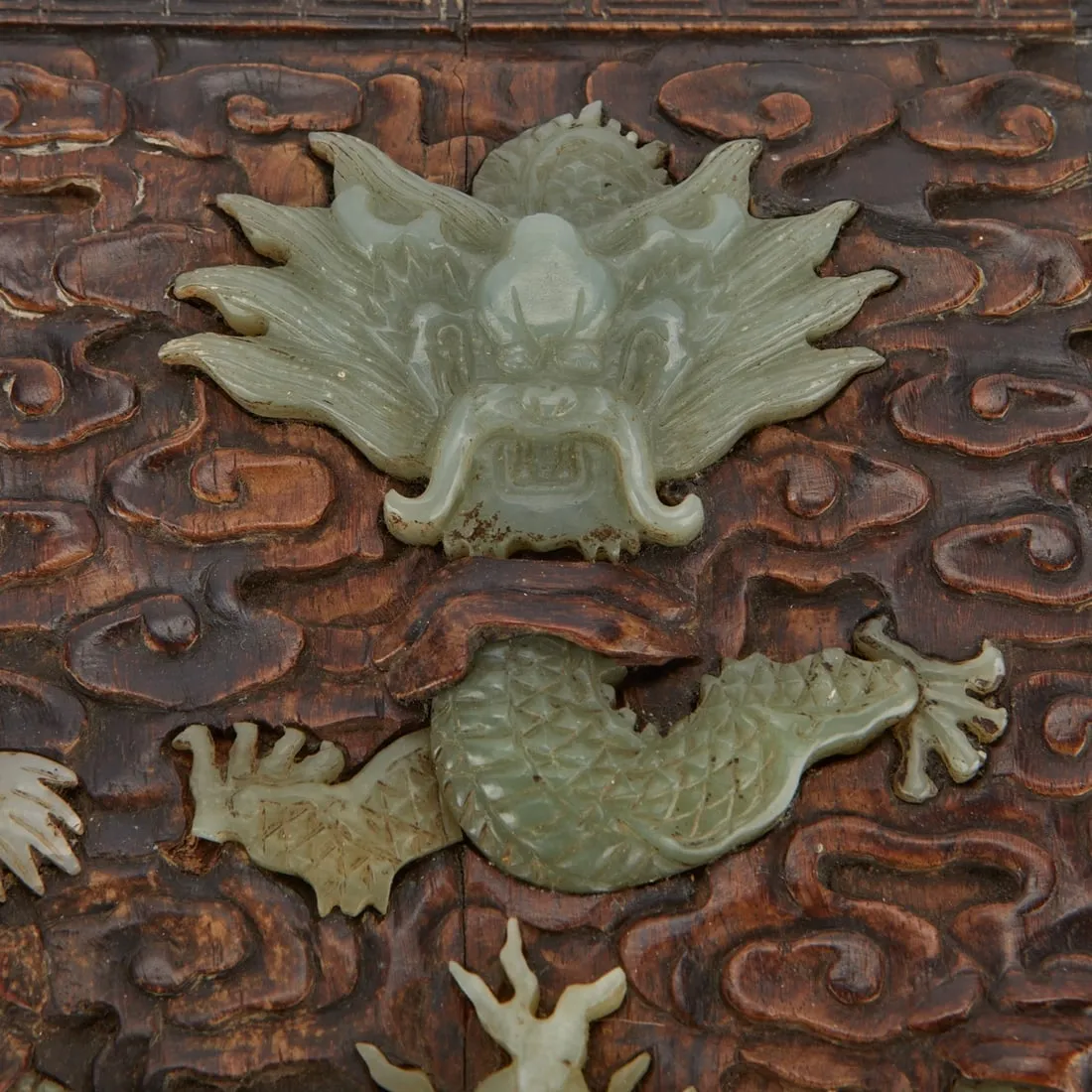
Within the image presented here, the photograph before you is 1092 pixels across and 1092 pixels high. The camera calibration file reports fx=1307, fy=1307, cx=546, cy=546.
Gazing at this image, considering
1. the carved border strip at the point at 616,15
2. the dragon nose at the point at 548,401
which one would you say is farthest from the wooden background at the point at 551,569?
the dragon nose at the point at 548,401

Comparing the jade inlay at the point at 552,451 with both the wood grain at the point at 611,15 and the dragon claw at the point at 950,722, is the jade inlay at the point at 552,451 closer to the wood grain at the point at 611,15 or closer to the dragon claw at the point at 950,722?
the dragon claw at the point at 950,722

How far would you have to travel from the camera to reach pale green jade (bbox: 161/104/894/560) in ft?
3.81

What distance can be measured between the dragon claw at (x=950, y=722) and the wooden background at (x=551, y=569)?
3 centimetres

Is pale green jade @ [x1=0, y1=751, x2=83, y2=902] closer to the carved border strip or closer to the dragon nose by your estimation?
the dragon nose

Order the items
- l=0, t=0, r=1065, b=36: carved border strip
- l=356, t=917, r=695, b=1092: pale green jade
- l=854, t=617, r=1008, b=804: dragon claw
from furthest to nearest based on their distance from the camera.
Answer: l=0, t=0, r=1065, b=36: carved border strip, l=854, t=617, r=1008, b=804: dragon claw, l=356, t=917, r=695, b=1092: pale green jade

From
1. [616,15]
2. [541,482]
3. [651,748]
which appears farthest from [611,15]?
[651,748]

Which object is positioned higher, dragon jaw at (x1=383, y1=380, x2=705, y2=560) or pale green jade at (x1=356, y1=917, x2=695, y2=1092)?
dragon jaw at (x1=383, y1=380, x2=705, y2=560)

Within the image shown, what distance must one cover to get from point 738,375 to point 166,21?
727mm

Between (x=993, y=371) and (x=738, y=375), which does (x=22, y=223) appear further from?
(x=993, y=371)

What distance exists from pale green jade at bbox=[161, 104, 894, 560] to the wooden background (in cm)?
6

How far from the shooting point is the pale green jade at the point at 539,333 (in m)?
1.16

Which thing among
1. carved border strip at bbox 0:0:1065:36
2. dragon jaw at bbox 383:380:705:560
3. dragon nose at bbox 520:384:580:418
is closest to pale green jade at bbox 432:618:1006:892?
dragon jaw at bbox 383:380:705:560

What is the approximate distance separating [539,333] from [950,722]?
51cm

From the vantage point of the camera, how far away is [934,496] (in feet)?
4.13
